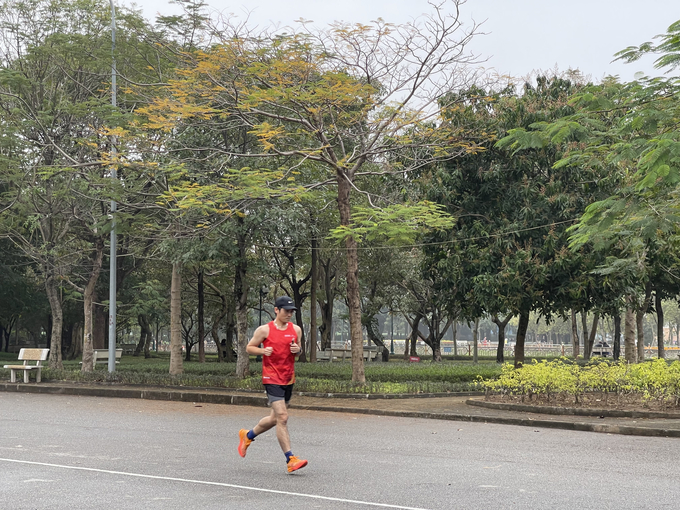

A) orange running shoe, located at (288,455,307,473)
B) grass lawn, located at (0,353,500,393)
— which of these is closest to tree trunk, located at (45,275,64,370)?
grass lawn, located at (0,353,500,393)

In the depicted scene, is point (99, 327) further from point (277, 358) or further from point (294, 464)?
point (294, 464)

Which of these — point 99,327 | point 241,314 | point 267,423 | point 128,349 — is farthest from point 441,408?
point 128,349

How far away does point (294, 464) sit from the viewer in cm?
744

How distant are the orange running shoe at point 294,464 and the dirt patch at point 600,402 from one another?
7.73m

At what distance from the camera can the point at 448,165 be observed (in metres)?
23.1

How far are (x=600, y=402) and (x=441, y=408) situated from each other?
2.92 meters

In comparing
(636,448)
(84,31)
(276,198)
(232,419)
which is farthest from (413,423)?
(84,31)

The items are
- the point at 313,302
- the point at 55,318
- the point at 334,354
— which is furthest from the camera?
the point at 334,354

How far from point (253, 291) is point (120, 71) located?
19.7m

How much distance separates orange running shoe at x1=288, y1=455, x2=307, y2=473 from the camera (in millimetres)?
7407

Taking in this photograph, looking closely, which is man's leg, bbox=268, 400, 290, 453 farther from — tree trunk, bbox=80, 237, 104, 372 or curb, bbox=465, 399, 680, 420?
tree trunk, bbox=80, 237, 104, 372

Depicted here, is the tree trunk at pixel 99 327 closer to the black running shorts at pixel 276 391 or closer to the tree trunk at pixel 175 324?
the tree trunk at pixel 175 324

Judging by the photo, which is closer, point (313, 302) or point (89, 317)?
point (89, 317)

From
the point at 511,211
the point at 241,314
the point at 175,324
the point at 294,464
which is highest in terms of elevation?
the point at 511,211
